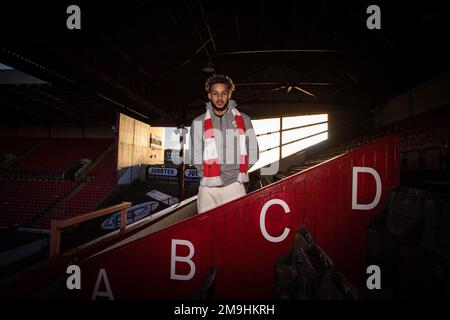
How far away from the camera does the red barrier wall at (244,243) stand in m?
1.87

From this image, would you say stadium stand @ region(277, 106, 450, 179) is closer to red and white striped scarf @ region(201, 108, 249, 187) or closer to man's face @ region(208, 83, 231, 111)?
red and white striped scarf @ region(201, 108, 249, 187)

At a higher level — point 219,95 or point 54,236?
point 219,95

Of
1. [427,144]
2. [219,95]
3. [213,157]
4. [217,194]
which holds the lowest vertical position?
[217,194]

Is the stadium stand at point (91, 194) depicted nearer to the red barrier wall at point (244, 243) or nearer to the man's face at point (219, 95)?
the red barrier wall at point (244, 243)

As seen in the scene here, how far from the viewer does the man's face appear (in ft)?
6.65

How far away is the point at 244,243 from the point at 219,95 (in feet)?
4.30

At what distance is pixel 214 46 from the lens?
620 cm

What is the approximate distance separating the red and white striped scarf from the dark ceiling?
11.8 ft

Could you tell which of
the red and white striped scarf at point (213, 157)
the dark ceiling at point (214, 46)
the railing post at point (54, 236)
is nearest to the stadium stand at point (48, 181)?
the dark ceiling at point (214, 46)

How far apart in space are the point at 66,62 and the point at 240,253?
493cm

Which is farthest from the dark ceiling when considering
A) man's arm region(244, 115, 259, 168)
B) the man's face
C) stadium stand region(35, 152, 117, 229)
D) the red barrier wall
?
stadium stand region(35, 152, 117, 229)

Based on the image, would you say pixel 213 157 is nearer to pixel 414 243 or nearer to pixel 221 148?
pixel 221 148

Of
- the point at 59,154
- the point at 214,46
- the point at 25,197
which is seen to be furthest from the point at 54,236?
the point at 59,154
